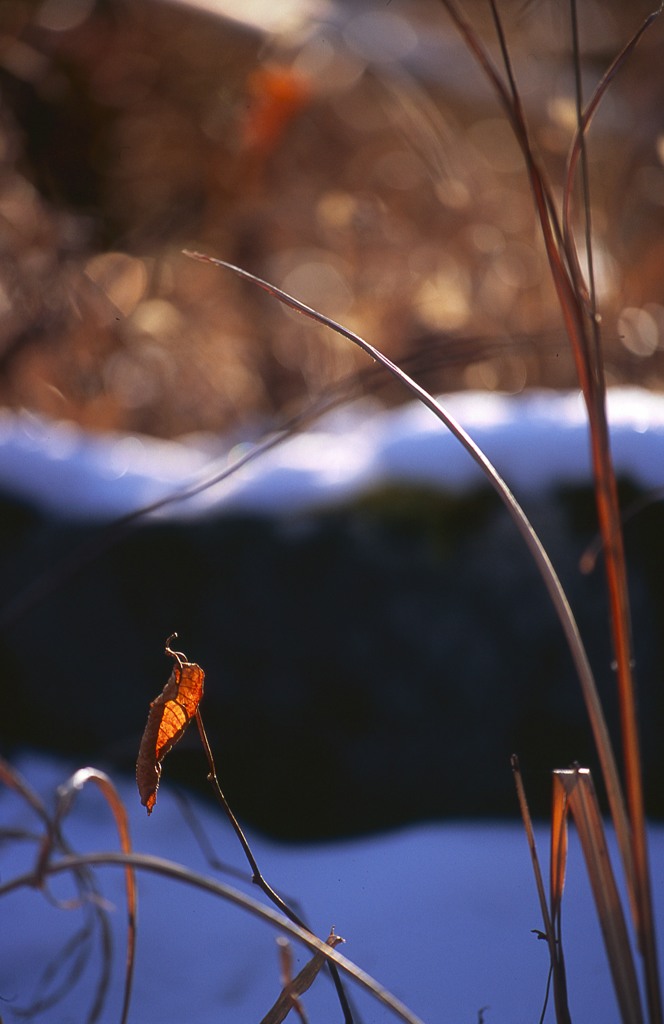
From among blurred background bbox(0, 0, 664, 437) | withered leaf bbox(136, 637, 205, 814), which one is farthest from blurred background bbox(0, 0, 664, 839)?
withered leaf bbox(136, 637, 205, 814)

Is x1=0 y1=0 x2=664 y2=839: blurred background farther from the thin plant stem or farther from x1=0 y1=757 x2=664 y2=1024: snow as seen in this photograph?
the thin plant stem

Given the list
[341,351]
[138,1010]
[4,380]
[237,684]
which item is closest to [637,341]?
[341,351]

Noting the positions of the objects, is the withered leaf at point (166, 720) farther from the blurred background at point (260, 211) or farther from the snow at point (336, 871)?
the blurred background at point (260, 211)

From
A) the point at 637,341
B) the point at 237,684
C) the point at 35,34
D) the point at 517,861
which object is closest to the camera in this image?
the point at 517,861

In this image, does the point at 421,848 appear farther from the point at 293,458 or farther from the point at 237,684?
the point at 293,458

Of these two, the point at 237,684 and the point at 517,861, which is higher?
the point at 237,684

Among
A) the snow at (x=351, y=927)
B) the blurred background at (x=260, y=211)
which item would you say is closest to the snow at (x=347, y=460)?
the snow at (x=351, y=927)
